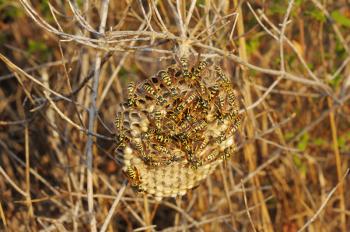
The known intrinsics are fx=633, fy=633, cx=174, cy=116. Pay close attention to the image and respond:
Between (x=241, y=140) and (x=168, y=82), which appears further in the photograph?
(x=241, y=140)

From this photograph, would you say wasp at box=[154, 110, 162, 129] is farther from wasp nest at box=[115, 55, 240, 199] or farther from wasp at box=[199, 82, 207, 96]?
wasp at box=[199, 82, 207, 96]

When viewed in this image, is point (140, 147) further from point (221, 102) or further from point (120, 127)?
point (221, 102)

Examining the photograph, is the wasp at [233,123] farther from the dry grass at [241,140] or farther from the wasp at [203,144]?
the dry grass at [241,140]

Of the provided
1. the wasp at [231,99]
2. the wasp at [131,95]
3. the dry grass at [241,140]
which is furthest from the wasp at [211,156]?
the dry grass at [241,140]

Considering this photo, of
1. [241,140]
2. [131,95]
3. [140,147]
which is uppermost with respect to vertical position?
[131,95]

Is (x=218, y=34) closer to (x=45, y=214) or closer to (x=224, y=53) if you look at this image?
(x=224, y=53)

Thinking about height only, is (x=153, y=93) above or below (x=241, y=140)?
above

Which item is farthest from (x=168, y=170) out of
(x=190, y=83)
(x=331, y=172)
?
(x=331, y=172)

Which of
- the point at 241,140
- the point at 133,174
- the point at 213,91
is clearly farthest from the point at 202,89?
the point at 241,140
